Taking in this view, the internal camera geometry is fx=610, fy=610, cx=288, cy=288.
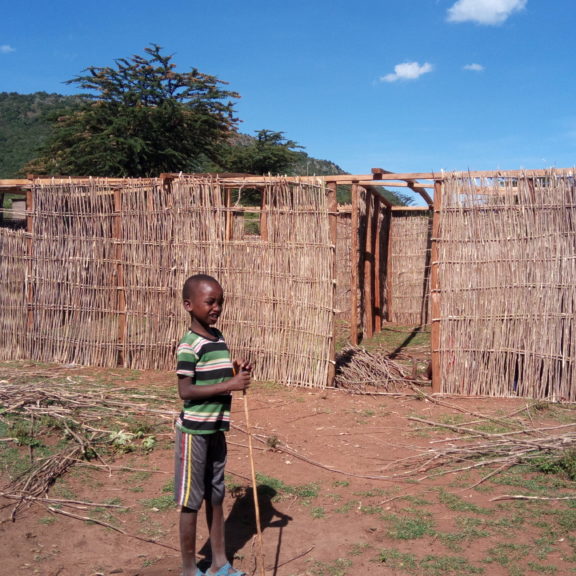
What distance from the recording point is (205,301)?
304 cm

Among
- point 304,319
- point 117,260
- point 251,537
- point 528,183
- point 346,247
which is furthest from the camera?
point 346,247

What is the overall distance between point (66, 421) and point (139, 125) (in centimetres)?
1424

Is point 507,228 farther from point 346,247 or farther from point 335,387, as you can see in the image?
point 346,247

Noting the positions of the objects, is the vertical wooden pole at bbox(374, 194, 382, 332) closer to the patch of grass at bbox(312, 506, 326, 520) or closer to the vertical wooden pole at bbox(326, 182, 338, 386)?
the vertical wooden pole at bbox(326, 182, 338, 386)

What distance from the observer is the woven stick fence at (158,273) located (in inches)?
281

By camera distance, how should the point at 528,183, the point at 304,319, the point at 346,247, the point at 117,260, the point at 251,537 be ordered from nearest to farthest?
the point at 251,537
the point at 528,183
the point at 304,319
the point at 117,260
the point at 346,247

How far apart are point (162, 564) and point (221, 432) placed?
2.75 feet

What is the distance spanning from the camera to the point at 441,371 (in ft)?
22.5

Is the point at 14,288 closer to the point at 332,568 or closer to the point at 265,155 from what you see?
the point at 332,568

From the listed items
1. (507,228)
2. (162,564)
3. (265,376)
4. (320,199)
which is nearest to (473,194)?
(507,228)

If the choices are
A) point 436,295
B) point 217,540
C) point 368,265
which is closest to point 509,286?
point 436,295

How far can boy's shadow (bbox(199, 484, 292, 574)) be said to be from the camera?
350 cm

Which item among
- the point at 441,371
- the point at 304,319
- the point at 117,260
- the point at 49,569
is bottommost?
the point at 49,569

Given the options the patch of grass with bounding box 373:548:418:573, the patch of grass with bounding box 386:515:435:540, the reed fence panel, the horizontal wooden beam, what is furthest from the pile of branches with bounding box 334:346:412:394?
the horizontal wooden beam
